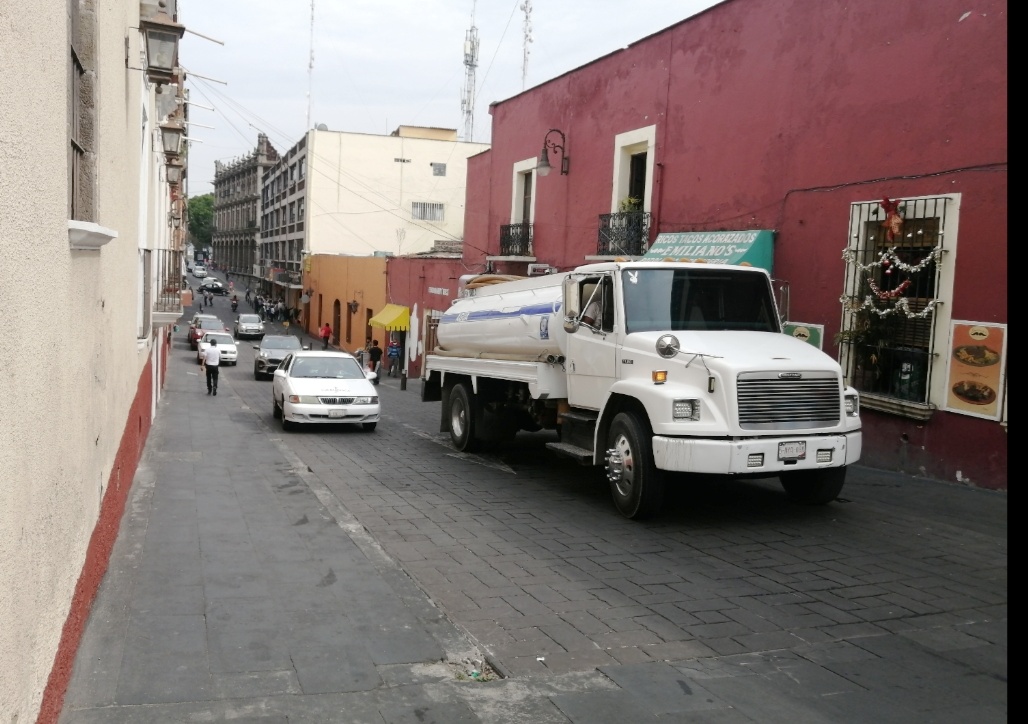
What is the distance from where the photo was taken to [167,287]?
53.3 ft

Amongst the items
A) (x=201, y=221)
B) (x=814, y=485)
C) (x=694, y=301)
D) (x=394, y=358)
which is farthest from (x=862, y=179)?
(x=201, y=221)

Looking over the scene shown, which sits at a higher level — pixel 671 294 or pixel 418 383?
pixel 671 294

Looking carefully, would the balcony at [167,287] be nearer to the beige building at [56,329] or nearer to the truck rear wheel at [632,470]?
the beige building at [56,329]

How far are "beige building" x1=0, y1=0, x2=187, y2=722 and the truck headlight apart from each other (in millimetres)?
4892

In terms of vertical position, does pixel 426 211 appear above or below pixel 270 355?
above

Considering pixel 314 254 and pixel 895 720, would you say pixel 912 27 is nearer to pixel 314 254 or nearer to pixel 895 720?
pixel 895 720

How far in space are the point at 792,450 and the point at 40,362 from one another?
22.0 feet

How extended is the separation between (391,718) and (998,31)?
10486mm

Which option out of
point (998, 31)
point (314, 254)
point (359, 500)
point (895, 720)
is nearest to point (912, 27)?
point (998, 31)

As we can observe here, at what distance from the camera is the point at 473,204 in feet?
93.4

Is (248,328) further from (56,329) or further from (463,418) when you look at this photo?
(56,329)

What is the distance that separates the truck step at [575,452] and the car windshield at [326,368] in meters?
8.03

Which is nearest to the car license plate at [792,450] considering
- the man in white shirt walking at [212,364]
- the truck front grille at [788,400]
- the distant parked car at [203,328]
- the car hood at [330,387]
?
the truck front grille at [788,400]

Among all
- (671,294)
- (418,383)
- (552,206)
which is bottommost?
(418,383)
